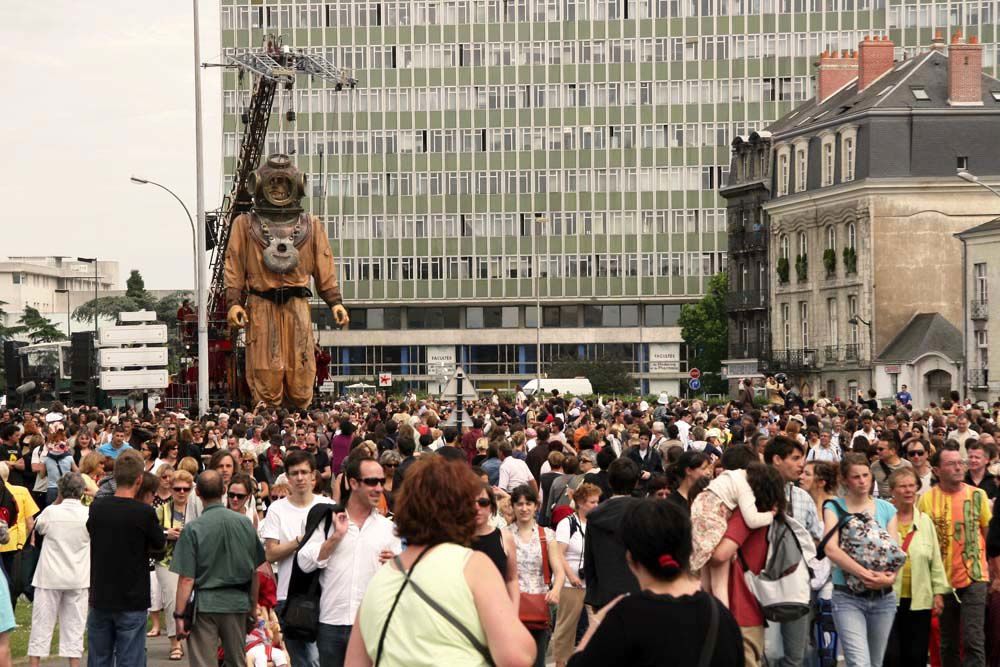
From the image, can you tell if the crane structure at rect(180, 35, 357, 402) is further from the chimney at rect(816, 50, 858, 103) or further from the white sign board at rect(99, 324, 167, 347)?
the chimney at rect(816, 50, 858, 103)

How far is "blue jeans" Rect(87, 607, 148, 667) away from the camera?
11727 mm

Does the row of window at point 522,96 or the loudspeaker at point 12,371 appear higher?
the row of window at point 522,96

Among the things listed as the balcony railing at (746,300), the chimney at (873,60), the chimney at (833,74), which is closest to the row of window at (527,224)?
the balcony railing at (746,300)

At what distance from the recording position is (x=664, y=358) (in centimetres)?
9300

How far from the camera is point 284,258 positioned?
37.1 m

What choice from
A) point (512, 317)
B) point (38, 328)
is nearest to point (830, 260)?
point (512, 317)

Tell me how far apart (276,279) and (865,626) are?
2750 centimetres

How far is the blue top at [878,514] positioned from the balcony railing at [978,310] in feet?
151

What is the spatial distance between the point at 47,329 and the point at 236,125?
180 ft

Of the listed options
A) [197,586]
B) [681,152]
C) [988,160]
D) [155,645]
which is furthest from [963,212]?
[197,586]

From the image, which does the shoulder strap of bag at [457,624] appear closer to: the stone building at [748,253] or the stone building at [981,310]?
the stone building at [981,310]

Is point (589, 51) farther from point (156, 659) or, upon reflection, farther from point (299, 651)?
point (299, 651)

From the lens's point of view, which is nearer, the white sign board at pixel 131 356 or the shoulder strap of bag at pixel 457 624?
the shoulder strap of bag at pixel 457 624

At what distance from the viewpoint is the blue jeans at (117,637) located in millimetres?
Result: 11727
